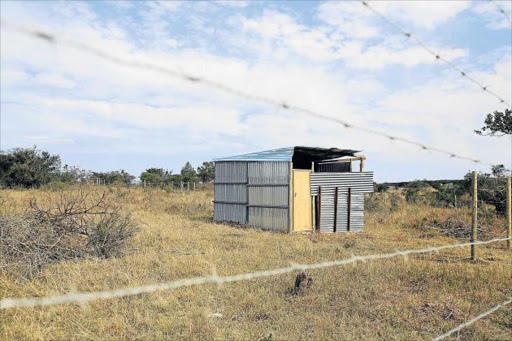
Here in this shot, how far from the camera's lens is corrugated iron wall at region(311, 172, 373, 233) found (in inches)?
642

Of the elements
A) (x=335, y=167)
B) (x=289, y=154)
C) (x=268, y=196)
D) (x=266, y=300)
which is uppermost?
(x=289, y=154)

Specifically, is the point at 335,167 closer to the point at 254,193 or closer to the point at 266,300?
the point at 254,193

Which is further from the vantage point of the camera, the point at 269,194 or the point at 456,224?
the point at 269,194

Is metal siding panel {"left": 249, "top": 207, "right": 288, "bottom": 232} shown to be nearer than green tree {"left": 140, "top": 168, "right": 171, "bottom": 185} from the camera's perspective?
Yes

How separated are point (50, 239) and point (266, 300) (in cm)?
472

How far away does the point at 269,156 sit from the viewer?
56.6 ft

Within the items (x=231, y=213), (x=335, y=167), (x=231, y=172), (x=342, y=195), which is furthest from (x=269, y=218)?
(x=335, y=167)

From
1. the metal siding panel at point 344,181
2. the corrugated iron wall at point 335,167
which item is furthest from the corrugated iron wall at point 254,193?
the corrugated iron wall at point 335,167

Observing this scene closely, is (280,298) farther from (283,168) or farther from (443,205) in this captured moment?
(443,205)

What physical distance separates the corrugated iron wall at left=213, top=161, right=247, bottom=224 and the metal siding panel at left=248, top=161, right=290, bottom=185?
0.65m

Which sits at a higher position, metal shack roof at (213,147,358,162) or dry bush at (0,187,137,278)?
metal shack roof at (213,147,358,162)

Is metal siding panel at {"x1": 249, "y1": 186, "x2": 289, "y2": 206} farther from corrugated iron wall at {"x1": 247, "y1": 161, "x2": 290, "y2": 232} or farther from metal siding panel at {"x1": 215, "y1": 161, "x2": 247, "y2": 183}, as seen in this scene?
metal siding panel at {"x1": 215, "y1": 161, "x2": 247, "y2": 183}

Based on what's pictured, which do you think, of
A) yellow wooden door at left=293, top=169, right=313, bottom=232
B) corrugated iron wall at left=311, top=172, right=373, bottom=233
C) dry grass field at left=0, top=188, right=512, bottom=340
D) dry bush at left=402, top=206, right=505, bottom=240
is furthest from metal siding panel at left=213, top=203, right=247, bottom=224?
dry grass field at left=0, top=188, right=512, bottom=340

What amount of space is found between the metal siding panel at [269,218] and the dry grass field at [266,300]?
587 cm
